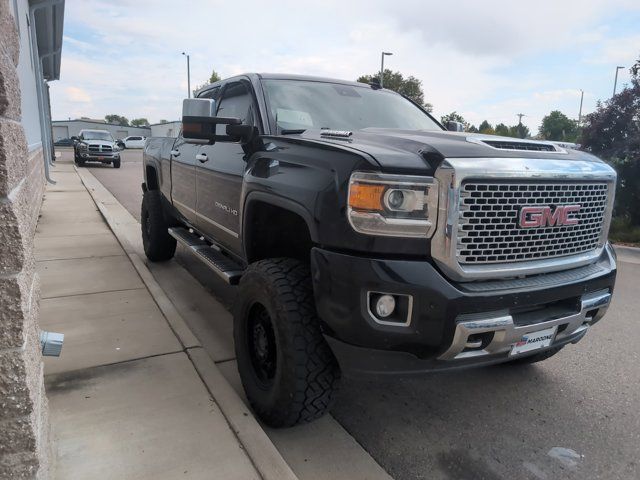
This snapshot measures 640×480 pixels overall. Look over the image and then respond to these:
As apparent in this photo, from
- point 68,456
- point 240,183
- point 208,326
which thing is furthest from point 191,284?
point 68,456

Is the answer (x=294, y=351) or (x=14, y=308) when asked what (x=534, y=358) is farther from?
(x=14, y=308)

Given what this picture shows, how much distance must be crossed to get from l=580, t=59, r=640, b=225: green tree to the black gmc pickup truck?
8.82m

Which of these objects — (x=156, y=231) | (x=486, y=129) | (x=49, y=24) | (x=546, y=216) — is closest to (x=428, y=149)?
(x=546, y=216)

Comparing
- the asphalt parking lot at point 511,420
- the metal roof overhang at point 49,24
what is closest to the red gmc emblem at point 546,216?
the asphalt parking lot at point 511,420

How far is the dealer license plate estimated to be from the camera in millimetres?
2416

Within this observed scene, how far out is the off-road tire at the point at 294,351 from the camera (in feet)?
8.04

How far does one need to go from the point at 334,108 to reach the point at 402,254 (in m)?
1.79

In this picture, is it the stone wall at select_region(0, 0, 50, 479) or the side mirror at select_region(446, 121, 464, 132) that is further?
the side mirror at select_region(446, 121, 464, 132)

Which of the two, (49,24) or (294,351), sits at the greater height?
(49,24)

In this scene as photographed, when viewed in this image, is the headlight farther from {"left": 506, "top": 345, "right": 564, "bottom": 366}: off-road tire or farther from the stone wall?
{"left": 506, "top": 345, "right": 564, "bottom": 366}: off-road tire

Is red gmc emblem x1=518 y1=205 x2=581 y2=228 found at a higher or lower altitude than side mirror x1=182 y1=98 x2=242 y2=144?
lower

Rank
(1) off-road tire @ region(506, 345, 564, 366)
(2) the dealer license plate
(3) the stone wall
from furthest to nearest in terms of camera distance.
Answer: (1) off-road tire @ region(506, 345, 564, 366)
(2) the dealer license plate
(3) the stone wall

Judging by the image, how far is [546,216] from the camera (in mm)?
2445

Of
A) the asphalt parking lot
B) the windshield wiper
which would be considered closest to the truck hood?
the windshield wiper
